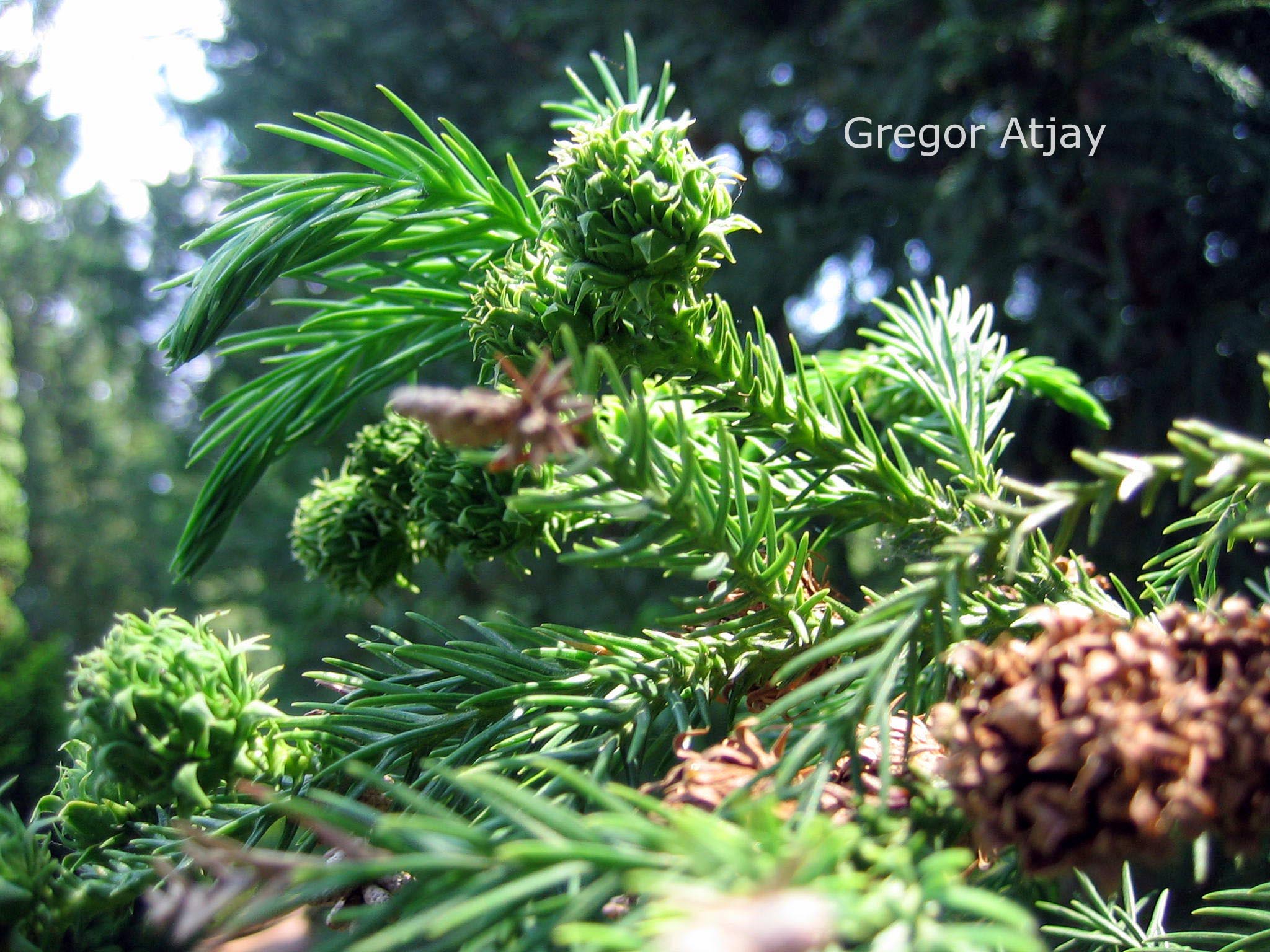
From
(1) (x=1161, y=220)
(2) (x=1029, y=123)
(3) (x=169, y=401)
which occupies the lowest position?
(1) (x=1161, y=220)

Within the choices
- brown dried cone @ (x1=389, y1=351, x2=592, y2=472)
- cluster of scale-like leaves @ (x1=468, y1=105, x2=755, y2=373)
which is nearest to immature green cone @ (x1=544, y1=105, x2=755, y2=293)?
cluster of scale-like leaves @ (x1=468, y1=105, x2=755, y2=373)

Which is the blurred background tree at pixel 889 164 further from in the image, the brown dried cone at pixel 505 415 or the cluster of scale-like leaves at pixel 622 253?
the brown dried cone at pixel 505 415

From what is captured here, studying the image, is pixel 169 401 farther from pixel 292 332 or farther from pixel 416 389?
pixel 416 389

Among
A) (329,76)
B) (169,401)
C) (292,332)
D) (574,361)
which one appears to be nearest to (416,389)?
(574,361)

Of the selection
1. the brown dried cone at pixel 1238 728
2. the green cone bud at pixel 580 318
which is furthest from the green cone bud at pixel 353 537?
the brown dried cone at pixel 1238 728

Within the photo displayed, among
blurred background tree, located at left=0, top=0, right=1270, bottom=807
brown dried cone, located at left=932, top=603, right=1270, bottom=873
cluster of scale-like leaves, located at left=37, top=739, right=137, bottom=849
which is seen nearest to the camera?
brown dried cone, located at left=932, top=603, right=1270, bottom=873

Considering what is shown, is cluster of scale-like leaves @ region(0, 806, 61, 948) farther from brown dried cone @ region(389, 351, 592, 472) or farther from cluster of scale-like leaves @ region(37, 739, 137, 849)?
brown dried cone @ region(389, 351, 592, 472)

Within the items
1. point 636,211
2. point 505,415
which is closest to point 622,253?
point 636,211
